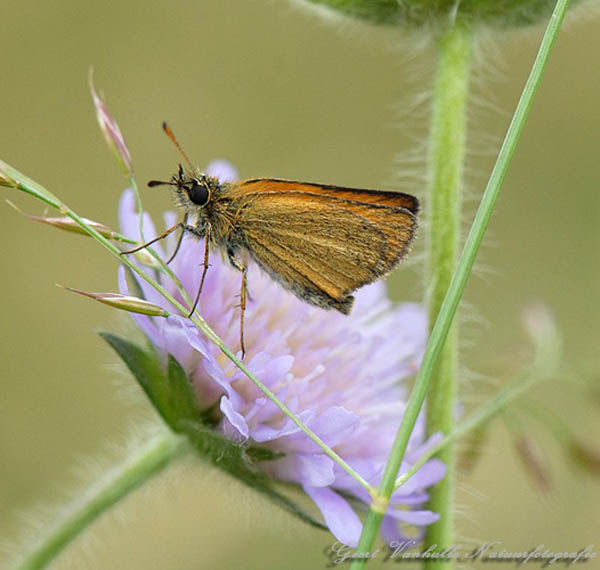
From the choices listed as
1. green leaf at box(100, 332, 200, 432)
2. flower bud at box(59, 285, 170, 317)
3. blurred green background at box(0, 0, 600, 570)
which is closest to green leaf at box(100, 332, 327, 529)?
green leaf at box(100, 332, 200, 432)

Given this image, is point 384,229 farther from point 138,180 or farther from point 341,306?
point 138,180

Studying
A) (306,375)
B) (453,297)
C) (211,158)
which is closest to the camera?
(453,297)

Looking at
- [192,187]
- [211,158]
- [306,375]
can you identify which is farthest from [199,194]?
[211,158]

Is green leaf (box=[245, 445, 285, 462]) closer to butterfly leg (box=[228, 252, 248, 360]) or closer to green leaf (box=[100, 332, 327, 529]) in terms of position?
green leaf (box=[100, 332, 327, 529])

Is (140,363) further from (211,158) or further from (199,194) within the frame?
(211,158)

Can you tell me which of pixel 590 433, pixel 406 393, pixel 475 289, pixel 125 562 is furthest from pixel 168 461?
pixel 475 289

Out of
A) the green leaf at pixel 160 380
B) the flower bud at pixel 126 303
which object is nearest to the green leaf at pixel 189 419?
the green leaf at pixel 160 380

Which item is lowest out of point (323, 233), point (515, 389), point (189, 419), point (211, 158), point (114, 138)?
point (515, 389)

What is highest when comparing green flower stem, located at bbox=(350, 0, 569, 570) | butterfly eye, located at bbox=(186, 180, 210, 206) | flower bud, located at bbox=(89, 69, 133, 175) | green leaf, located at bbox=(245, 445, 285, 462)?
flower bud, located at bbox=(89, 69, 133, 175)
